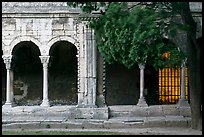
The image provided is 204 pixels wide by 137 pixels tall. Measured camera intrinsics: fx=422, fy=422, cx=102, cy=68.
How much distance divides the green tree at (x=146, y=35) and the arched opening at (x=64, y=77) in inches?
284

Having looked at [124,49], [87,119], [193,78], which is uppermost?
[124,49]

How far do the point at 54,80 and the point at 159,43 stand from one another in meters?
9.12

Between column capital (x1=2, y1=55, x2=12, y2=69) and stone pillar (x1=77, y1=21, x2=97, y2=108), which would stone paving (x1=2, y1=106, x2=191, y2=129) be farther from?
column capital (x1=2, y1=55, x2=12, y2=69)

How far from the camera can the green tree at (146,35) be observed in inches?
387

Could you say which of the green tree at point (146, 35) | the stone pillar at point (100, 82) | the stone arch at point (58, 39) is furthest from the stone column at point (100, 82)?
the green tree at point (146, 35)

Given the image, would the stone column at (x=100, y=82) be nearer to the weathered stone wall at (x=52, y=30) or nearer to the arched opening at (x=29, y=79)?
the weathered stone wall at (x=52, y=30)

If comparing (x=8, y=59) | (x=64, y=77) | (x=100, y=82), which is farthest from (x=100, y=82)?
(x=64, y=77)

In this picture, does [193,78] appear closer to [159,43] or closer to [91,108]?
[159,43]

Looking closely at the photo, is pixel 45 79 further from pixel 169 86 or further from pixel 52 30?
pixel 169 86

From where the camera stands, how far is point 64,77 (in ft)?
62.3

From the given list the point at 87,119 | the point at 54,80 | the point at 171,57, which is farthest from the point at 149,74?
the point at 171,57

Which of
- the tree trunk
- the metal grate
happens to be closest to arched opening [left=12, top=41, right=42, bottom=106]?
the metal grate

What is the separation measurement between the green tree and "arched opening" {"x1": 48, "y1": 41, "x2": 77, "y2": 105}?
720 centimetres

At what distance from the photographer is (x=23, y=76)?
1900 centimetres
